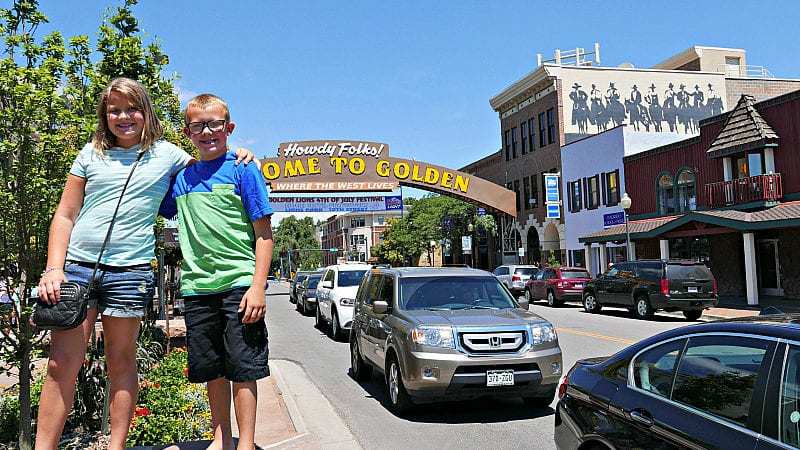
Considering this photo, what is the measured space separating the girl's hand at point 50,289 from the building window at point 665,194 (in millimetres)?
29970

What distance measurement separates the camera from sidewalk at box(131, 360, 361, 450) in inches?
242

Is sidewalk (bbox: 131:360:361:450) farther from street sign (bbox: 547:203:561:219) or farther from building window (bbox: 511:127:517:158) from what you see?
building window (bbox: 511:127:517:158)

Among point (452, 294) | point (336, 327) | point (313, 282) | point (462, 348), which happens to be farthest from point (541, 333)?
point (313, 282)

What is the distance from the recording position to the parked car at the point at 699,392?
118 inches

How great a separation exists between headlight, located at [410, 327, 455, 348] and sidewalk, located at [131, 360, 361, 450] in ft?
3.94

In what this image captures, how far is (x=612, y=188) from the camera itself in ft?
114

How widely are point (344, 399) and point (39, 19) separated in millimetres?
5628

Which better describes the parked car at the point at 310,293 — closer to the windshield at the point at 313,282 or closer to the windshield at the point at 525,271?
the windshield at the point at 313,282

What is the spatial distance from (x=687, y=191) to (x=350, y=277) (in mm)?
18072

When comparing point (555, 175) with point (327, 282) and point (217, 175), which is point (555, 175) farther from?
point (217, 175)

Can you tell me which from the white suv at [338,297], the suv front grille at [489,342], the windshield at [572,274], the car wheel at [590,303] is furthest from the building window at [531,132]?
the suv front grille at [489,342]

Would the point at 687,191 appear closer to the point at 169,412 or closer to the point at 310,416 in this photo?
the point at 310,416

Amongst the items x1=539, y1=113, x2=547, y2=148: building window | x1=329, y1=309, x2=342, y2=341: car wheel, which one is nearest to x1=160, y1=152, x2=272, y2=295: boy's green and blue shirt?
x1=329, y1=309, x2=342, y2=341: car wheel

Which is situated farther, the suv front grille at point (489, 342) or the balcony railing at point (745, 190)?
the balcony railing at point (745, 190)
